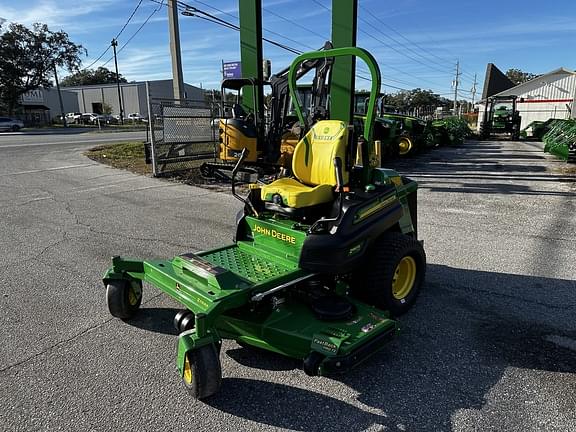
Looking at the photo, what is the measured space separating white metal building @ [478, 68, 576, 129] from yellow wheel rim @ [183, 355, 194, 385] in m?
36.9

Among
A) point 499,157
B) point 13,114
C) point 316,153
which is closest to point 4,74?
point 13,114

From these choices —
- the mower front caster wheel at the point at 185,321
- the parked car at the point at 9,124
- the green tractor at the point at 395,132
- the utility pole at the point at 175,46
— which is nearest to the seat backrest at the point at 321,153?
the mower front caster wheel at the point at 185,321

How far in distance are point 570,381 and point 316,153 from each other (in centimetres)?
245

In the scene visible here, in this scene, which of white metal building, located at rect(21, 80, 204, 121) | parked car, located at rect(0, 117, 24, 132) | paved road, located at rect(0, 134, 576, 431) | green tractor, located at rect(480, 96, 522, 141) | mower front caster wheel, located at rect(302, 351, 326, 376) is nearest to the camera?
paved road, located at rect(0, 134, 576, 431)

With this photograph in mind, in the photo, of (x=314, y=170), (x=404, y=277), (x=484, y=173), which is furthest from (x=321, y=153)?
(x=484, y=173)

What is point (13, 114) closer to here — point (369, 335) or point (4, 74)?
point (4, 74)

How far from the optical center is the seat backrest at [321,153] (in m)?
3.57

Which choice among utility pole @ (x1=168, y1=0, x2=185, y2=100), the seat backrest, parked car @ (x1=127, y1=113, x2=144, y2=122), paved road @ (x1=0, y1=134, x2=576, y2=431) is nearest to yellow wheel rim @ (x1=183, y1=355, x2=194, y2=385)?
paved road @ (x1=0, y1=134, x2=576, y2=431)

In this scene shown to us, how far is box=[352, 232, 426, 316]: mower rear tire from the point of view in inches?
136

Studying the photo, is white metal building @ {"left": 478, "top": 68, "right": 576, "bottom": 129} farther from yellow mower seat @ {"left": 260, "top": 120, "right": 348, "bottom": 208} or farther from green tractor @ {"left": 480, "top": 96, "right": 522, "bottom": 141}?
yellow mower seat @ {"left": 260, "top": 120, "right": 348, "bottom": 208}

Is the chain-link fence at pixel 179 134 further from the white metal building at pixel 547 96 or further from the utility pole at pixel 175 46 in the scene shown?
the white metal building at pixel 547 96

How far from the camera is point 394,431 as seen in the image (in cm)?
238

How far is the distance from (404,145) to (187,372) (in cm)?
1377

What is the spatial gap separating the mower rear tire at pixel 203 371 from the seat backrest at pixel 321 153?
1.75 meters
